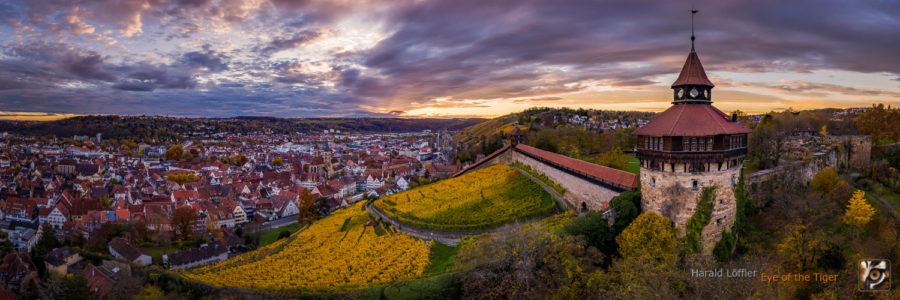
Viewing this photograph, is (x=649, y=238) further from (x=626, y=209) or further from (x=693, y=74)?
(x=693, y=74)

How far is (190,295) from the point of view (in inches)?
1077

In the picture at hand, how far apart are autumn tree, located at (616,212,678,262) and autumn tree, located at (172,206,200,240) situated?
4246 centimetres

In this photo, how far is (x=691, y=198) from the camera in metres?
18.4

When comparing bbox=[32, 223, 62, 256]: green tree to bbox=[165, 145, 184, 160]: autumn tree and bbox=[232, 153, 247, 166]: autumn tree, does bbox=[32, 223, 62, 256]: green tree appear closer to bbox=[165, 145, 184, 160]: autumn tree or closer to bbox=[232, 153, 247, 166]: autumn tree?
bbox=[232, 153, 247, 166]: autumn tree

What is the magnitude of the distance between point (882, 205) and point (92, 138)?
22014 cm

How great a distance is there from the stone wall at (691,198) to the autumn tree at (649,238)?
0.58 m

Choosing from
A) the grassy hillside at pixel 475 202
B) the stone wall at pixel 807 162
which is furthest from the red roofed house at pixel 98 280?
the stone wall at pixel 807 162

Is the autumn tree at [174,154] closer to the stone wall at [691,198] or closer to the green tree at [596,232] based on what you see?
the green tree at [596,232]

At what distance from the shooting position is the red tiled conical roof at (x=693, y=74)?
1923cm

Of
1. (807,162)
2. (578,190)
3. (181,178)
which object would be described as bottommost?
(181,178)

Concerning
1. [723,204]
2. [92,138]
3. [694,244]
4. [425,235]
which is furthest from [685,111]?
[92,138]

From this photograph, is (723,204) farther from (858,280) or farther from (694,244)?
(858,280)

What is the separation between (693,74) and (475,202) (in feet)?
57.2

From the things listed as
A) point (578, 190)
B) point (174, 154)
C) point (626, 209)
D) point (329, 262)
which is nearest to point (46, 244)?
point (329, 262)
